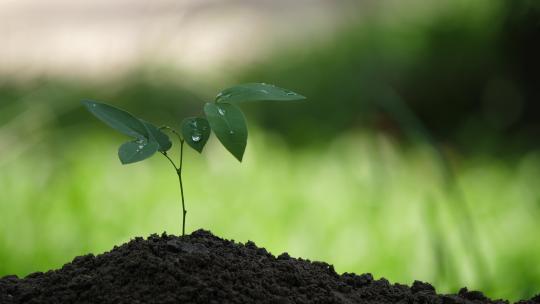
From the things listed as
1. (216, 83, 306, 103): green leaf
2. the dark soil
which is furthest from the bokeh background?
(216, 83, 306, 103): green leaf

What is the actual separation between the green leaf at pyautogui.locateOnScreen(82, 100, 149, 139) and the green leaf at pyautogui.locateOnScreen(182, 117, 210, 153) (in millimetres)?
61

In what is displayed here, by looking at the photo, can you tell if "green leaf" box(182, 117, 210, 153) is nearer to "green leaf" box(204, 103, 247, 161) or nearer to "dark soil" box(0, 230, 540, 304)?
"green leaf" box(204, 103, 247, 161)

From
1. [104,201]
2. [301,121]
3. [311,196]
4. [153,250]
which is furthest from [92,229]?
[153,250]

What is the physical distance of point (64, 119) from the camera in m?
3.32

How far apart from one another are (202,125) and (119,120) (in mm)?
112

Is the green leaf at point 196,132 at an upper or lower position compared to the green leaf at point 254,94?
lower

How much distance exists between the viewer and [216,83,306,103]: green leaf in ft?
3.77

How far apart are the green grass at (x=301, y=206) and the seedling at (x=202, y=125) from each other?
1218 mm

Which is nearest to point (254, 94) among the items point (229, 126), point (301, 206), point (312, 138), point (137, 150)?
point (229, 126)

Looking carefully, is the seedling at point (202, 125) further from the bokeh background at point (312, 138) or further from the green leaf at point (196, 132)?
the bokeh background at point (312, 138)

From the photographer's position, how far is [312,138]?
10.6 feet

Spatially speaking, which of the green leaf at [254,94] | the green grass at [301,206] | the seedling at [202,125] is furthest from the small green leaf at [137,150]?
the green grass at [301,206]

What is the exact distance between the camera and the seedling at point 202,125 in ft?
3.71

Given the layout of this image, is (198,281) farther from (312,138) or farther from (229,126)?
(312,138)
